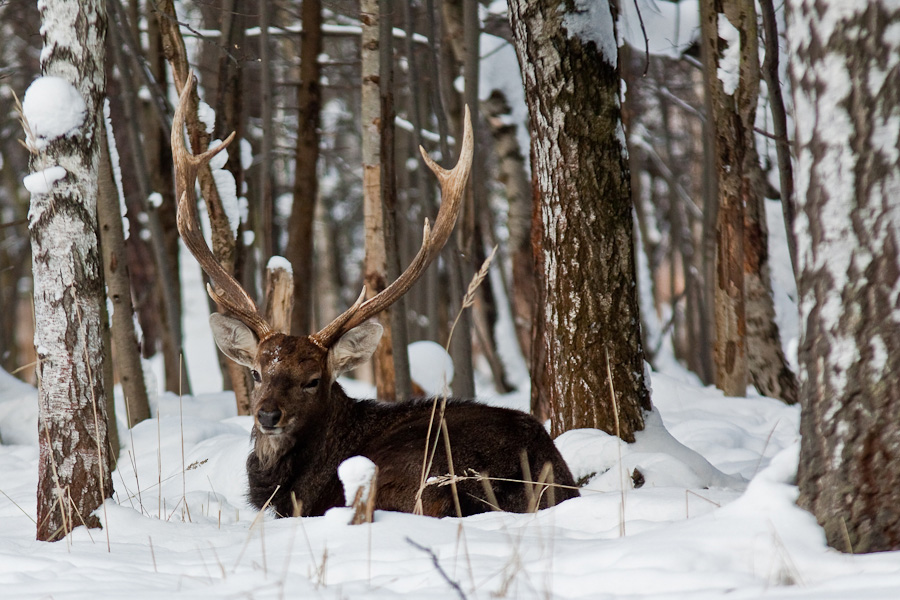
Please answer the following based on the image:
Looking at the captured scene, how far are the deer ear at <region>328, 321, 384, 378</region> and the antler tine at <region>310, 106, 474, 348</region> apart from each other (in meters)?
0.04

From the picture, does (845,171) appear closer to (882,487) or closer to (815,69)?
(815,69)

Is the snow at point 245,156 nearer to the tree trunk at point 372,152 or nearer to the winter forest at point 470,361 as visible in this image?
the winter forest at point 470,361

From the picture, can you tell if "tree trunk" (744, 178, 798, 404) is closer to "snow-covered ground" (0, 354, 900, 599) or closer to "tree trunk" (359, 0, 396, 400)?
"tree trunk" (359, 0, 396, 400)

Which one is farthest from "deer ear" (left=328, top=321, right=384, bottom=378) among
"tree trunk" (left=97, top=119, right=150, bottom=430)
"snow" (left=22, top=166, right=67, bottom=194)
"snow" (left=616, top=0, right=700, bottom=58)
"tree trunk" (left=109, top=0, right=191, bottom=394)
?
"snow" (left=616, top=0, right=700, bottom=58)

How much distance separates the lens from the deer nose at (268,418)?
501 cm

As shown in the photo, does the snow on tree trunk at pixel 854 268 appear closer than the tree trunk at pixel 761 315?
Yes

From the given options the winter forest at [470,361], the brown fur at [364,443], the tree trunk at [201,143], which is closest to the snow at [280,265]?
the winter forest at [470,361]

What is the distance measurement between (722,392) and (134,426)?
19.9 feet

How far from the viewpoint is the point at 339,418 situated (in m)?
5.54

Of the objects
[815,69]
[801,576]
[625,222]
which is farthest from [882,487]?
[625,222]

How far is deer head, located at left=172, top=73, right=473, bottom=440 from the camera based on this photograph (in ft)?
16.9

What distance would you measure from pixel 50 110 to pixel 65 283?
76 centimetres

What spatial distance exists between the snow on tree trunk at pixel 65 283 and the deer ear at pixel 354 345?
1589 millimetres

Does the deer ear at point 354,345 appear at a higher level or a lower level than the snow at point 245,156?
lower
